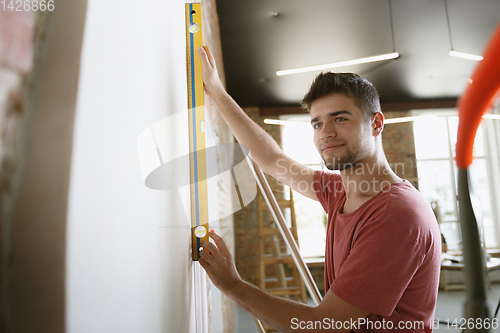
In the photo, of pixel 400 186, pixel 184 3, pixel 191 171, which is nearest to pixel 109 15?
pixel 191 171

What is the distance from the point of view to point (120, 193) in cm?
37

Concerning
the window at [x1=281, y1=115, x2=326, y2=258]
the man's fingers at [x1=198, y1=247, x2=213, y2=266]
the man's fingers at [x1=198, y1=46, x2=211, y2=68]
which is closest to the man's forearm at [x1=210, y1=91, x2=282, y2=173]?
the man's fingers at [x1=198, y1=46, x2=211, y2=68]

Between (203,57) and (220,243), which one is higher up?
(203,57)

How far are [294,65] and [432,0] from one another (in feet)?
5.53

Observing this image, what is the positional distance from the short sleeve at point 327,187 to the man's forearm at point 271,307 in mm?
567

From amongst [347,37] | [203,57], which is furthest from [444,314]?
[203,57]

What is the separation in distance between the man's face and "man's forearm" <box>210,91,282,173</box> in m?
0.26

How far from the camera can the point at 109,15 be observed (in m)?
0.35

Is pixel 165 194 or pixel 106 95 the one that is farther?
pixel 165 194

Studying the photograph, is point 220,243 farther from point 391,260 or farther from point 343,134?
point 343,134

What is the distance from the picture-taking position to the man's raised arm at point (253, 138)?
3.32 ft

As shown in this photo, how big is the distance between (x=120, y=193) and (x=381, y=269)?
2.39 ft

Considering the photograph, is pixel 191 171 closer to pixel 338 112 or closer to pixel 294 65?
pixel 338 112

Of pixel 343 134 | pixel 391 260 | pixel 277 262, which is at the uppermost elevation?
pixel 343 134
